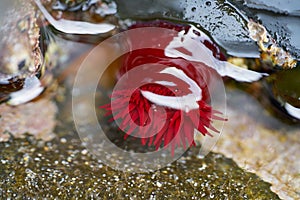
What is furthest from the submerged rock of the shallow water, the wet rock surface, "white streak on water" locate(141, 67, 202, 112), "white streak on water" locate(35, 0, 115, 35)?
the wet rock surface

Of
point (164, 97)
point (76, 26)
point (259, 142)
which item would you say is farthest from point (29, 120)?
point (259, 142)

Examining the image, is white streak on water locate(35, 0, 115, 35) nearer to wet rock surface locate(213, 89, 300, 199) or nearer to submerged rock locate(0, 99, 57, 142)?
submerged rock locate(0, 99, 57, 142)

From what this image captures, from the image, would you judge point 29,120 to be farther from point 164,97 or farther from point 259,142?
point 259,142

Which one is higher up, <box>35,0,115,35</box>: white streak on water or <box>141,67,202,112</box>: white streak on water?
<box>35,0,115,35</box>: white streak on water

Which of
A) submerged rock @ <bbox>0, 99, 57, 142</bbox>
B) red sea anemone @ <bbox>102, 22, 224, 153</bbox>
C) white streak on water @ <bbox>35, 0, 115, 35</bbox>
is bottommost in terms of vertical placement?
submerged rock @ <bbox>0, 99, 57, 142</bbox>

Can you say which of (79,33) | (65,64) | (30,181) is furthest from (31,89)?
(30,181)

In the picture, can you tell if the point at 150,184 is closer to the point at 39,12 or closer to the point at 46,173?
the point at 46,173
